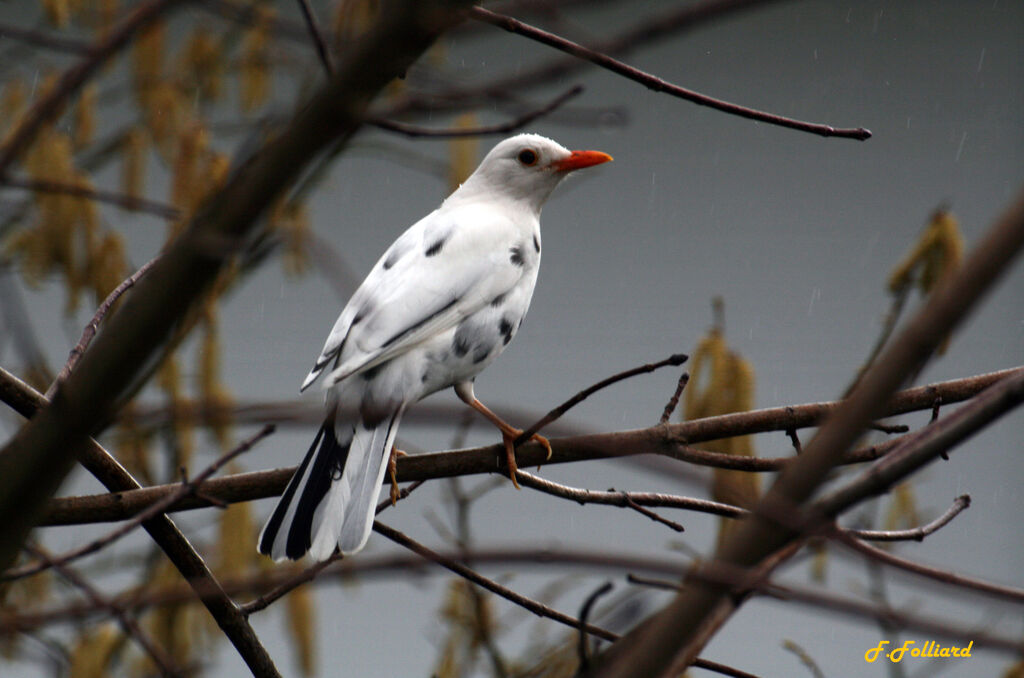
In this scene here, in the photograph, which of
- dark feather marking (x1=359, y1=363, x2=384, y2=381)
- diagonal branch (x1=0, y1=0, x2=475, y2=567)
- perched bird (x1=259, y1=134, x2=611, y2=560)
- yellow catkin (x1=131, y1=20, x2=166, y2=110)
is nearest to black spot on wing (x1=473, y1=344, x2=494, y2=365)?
perched bird (x1=259, y1=134, x2=611, y2=560)

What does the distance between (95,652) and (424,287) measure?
3.82 feet

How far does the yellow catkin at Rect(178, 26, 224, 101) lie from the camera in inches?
128

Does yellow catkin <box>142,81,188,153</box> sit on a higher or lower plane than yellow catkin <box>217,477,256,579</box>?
higher

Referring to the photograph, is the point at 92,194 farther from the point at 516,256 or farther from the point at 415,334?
the point at 516,256

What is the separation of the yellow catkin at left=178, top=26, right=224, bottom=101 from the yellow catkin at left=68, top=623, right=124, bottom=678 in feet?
5.52

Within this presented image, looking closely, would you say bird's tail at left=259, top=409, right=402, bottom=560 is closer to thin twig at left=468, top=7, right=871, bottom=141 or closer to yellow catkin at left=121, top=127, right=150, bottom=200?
thin twig at left=468, top=7, right=871, bottom=141

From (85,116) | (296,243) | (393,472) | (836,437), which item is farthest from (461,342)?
(836,437)

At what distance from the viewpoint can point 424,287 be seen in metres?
2.42

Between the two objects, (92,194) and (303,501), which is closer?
(92,194)

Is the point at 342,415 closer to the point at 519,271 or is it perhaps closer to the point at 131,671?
the point at 519,271

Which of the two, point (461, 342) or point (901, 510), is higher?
point (461, 342)

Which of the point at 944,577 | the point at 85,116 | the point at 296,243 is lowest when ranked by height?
the point at 944,577

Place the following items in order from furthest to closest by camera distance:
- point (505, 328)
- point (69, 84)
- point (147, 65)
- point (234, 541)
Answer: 1. point (147, 65)
2. point (234, 541)
3. point (505, 328)
4. point (69, 84)

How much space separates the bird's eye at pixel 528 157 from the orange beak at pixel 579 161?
56mm
